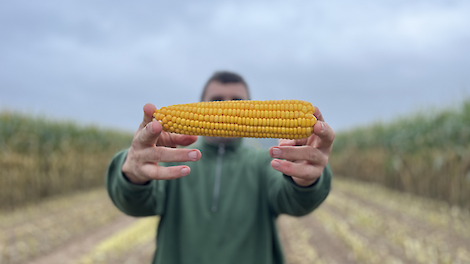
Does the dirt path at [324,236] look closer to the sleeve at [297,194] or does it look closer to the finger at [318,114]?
the sleeve at [297,194]

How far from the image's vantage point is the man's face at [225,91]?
232cm

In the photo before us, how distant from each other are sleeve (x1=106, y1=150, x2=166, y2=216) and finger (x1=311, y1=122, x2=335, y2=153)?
1093 mm

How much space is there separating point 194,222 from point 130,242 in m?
3.91

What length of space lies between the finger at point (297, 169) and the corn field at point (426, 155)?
813cm

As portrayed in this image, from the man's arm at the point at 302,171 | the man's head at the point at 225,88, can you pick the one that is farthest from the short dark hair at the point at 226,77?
the man's arm at the point at 302,171

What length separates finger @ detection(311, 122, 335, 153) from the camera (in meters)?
1.49

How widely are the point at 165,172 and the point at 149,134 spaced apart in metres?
0.23

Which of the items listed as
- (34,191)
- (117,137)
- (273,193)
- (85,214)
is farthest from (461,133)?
(117,137)

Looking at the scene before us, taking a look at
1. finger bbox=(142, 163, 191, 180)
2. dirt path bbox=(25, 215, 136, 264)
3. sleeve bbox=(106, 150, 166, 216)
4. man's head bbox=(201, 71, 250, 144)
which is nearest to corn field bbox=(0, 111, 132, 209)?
dirt path bbox=(25, 215, 136, 264)

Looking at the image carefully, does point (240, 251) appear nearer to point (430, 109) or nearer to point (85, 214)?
point (85, 214)

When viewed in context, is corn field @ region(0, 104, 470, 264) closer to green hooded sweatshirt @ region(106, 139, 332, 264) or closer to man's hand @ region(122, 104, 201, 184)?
green hooded sweatshirt @ region(106, 139, 332, 264)

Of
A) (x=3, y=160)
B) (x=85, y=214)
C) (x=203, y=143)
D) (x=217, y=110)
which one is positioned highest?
(x=217, y=110)

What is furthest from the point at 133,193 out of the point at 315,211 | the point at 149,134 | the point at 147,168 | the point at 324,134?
the point at 315,211

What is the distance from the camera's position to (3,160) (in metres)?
8.70
